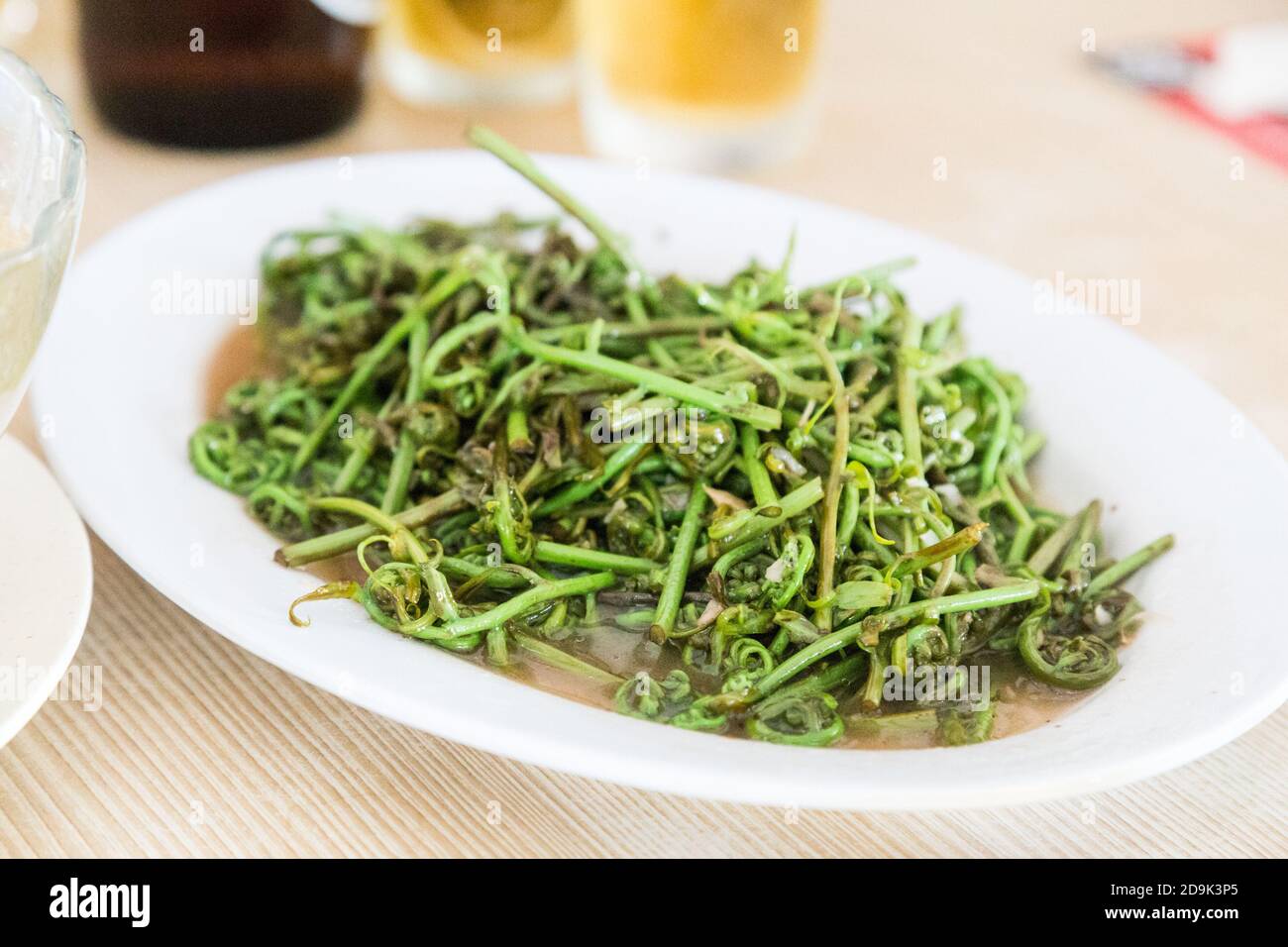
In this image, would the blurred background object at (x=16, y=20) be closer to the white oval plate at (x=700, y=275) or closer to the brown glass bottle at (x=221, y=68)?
the brown glass bottle at (x=221, y=68)

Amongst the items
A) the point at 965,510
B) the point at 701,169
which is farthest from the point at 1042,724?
the point at 701,169

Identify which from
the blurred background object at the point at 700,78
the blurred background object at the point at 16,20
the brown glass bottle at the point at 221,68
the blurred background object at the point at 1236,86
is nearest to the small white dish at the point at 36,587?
the brown glass bottle at the point at 221,68

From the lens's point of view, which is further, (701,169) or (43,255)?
(701,169)

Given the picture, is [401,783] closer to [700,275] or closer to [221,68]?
[700,275]

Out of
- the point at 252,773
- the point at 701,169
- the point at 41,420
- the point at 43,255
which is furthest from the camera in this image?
the point at 701,169

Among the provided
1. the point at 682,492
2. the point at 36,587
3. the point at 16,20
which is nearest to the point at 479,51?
the point at 16,20

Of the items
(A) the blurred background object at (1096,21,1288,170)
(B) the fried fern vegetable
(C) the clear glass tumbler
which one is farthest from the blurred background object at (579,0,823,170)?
(C) the clear glass tumbler

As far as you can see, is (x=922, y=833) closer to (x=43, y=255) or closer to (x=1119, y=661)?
(x=1119, y=661)
